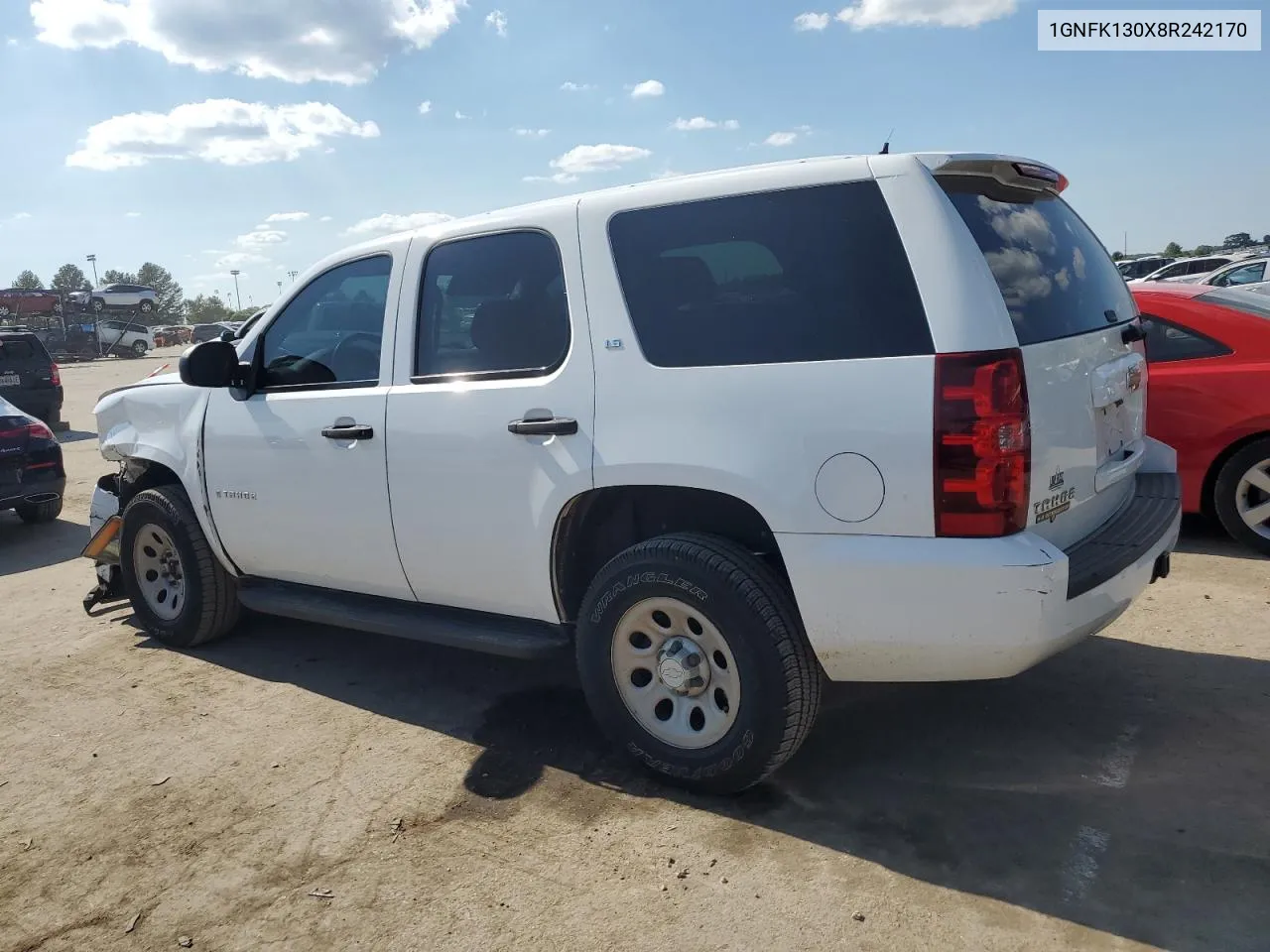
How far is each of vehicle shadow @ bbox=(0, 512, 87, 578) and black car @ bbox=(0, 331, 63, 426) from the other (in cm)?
576

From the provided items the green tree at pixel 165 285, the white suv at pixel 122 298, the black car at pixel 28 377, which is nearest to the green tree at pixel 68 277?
the green tree at pixel 165 285

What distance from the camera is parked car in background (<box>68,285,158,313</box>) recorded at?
4594 centimetres

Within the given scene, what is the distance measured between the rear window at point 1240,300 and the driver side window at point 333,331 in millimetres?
4861

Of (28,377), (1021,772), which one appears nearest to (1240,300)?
(1021,772)

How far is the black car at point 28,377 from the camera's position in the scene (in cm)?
1462

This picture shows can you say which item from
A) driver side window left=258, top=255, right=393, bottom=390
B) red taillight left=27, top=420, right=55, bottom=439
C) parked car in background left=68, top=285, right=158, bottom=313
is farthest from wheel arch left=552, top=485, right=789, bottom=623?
parked car in background left=68, top=285, right=158, bottom=313

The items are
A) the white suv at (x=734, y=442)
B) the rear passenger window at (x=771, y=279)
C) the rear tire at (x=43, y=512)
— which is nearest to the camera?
the white suv at (x=734, y=442)

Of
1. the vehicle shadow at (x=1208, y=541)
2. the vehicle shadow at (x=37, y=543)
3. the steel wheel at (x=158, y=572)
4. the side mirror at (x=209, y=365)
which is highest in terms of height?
the side mirror at (x=209, y=365)

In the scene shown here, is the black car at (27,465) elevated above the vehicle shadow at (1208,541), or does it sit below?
above

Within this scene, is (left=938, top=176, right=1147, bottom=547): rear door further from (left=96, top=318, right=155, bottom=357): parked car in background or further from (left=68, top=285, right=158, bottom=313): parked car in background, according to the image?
(left=68, top=285, right=158, bottom=313): parked car in background

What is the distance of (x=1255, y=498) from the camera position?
5684mm

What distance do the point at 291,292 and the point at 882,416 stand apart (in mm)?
3039

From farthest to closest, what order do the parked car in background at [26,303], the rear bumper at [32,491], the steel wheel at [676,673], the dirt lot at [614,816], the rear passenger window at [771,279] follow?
the parked car in background at [26,303], the rear bumper at [32,491], the steel wheel at [676,673], the rear passenger window at [771,279], the dirt lot at [614,816]

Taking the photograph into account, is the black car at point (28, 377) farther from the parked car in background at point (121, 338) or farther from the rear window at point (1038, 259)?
the parked car in background at point (121, 338)
